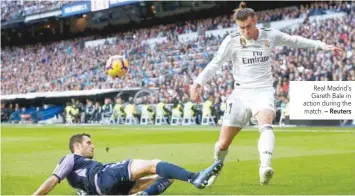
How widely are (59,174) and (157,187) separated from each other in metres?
1.22

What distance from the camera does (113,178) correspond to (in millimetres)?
8109

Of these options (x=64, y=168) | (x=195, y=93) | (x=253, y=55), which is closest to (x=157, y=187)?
(x=64, y=168)

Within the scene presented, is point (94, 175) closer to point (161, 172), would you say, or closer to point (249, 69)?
point (161, 172)

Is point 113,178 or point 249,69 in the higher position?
point 249,69

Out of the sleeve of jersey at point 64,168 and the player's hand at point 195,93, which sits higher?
the player's hand at point 195,93

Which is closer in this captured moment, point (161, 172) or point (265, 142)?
point (161, 172)

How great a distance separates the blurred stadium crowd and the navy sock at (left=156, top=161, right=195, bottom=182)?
2360cm

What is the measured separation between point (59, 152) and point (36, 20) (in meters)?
44.7

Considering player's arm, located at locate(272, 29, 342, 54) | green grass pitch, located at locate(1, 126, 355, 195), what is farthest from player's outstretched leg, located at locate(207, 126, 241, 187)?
player's arm, located at locate(272, 29, 342, 54)

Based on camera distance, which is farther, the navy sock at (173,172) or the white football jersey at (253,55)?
the white football jersey at (253,55)

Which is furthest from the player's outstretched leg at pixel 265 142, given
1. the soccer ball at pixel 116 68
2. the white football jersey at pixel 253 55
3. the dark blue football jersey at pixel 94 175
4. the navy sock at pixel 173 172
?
the soccer ball at pixel 116 68

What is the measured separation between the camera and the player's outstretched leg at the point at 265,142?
8953 mm

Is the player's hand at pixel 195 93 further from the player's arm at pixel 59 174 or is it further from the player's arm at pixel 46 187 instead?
the player's arm at pixel 46 187

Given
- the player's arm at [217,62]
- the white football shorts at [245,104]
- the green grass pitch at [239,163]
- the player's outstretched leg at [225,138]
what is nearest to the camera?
the white football shorts at [245,104]
